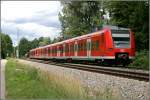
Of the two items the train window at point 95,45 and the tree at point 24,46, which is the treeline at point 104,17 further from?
the tree at point 24,46

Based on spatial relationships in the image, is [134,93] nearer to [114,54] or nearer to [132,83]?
[132,83]

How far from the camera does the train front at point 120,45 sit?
2714 centimetres

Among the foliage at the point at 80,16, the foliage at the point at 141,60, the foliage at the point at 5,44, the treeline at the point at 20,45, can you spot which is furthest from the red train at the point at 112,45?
the treeline at the point at 20,45

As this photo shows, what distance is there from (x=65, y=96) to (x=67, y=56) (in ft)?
89.6

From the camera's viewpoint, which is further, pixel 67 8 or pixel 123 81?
pixel 67 8

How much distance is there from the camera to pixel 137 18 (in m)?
34.7

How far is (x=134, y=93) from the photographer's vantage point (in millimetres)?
12609

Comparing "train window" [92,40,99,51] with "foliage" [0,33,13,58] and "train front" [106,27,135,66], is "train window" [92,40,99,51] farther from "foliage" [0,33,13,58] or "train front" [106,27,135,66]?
"foliage" [0,33,13,58]

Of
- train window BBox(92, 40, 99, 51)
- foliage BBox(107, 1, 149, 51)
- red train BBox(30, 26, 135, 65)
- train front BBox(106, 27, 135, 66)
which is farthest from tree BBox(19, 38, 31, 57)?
train front BBox(106, 27, 135, 66)

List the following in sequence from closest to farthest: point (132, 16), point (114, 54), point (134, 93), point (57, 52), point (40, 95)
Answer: point (134, 93) < point (40, 95) < point (114, 54) < point (132, 16) < point (57, 52)

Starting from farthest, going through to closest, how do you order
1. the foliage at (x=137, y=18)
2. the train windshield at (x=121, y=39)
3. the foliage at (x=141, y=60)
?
the foliage at (x=137, y=18), the train windshield at (x=121, y=39), the foliage at (x=141, y=60)

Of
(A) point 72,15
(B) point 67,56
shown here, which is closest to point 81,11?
(A) point 72,15

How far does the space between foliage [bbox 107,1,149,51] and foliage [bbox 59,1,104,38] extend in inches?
911

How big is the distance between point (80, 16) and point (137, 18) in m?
32.5
